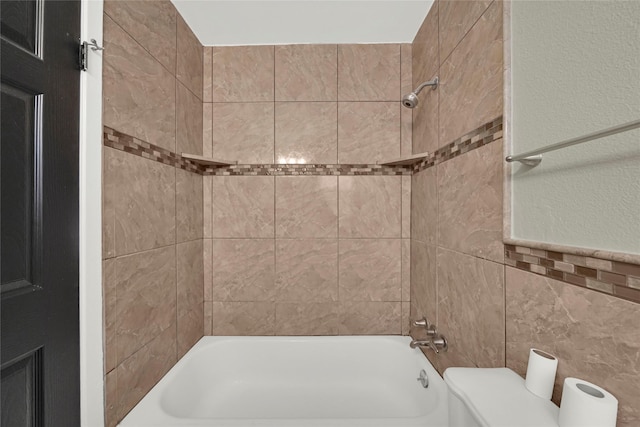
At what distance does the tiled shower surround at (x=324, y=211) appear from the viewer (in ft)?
2.76

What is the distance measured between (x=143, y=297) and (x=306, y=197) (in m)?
1.00

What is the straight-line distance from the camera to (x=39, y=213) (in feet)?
2.53

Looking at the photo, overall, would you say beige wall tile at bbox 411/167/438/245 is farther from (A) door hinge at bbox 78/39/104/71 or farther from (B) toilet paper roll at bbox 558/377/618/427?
(A) door hinge at bbox 78/39/104/71

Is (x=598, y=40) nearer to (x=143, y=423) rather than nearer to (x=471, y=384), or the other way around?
(x=471, y=384)

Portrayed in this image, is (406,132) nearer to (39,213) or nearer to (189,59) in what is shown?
(189,59)

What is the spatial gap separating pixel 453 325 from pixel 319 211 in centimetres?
96

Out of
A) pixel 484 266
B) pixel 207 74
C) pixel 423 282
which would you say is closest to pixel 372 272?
pixel 423 282

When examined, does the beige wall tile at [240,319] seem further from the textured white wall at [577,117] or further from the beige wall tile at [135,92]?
the textured white wall at [577,117]

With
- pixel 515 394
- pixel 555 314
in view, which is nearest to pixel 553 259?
pixel 555 314

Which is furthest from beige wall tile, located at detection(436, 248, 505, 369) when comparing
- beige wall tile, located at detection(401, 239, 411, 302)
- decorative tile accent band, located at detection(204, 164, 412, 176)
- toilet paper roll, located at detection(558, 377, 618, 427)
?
decorative tile accent band, located at detection(204, 164, 412, 176)

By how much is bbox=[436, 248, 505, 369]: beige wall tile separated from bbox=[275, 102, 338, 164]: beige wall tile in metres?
0.91

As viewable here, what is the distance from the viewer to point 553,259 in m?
0.71

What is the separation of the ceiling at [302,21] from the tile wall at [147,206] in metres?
0.15

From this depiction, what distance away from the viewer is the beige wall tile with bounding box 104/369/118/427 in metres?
1.00
